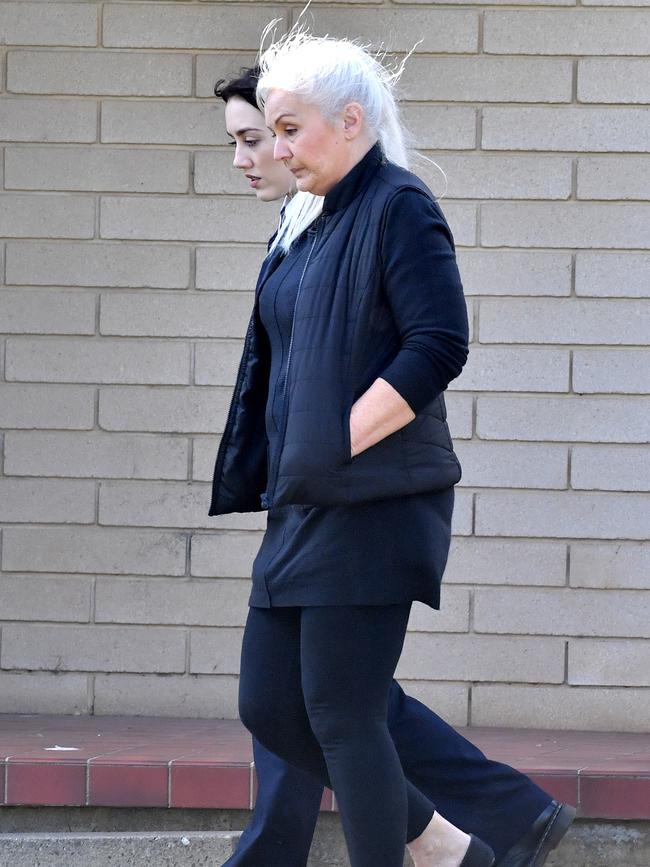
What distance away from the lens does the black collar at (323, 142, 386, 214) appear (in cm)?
266

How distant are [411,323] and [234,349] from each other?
2.21 meters

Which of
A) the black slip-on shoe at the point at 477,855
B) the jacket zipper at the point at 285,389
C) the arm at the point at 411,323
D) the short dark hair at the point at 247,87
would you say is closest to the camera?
the arm at the point at 411,323

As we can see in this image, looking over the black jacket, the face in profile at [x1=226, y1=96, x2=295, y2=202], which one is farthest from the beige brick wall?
the black jacket

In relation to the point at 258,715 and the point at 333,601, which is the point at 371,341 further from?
the point at 258,715

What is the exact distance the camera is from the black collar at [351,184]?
8.71 ft

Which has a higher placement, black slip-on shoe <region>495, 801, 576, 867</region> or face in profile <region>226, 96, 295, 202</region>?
face in profile <region>226, 96, 295, 202</region>

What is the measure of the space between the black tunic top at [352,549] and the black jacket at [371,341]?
0.04 m

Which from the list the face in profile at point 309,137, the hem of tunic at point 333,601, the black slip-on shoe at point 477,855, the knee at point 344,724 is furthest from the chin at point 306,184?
the black slip-on shoe at point 477,855

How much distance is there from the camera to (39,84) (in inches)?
186

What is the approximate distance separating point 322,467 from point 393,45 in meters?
2.54

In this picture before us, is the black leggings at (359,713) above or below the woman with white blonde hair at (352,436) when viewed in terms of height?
below

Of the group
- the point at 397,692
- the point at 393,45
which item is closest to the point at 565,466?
the point at 393,45

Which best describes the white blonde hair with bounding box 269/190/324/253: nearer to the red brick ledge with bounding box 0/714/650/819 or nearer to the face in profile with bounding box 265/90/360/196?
the face in profile with bounding box 265/90/360/196

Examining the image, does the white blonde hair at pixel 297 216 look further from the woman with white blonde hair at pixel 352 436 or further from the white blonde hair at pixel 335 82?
the white blonde hair at pixel 335 82
